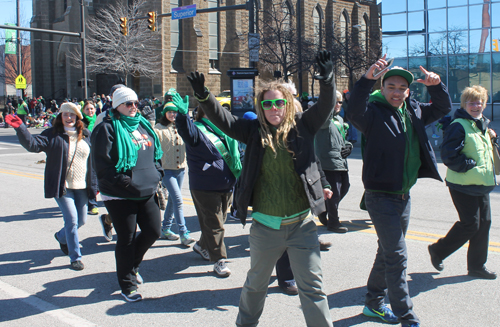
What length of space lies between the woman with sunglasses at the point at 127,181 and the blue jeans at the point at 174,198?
147 cm

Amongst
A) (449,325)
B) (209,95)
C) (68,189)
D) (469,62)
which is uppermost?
(469,62)

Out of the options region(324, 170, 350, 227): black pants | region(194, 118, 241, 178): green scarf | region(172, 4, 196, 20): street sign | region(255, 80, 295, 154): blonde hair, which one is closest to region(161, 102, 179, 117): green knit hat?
region(194, 118, 241, 178): green scarf

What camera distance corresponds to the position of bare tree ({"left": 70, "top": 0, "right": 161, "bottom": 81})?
117 feet

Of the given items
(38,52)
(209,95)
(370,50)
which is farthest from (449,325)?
(38,52)

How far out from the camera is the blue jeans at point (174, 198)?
6.01m

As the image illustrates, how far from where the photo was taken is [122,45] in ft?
117

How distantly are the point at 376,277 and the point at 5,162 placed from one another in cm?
1345

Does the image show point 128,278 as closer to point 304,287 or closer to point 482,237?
point 304,287

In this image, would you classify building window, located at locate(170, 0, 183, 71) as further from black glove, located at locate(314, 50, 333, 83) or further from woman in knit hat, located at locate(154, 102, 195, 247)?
black glove, located at locate(314, 50, 333, 83)

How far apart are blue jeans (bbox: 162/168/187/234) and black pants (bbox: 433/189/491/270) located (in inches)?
117

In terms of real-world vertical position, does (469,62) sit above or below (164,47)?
below

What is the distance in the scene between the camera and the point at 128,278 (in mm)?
4363

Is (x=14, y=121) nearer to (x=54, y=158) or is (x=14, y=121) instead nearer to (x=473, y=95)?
(x=54, y=158)

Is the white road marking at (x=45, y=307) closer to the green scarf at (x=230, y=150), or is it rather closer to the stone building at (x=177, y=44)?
the green scarf at (x=230, y=150)
